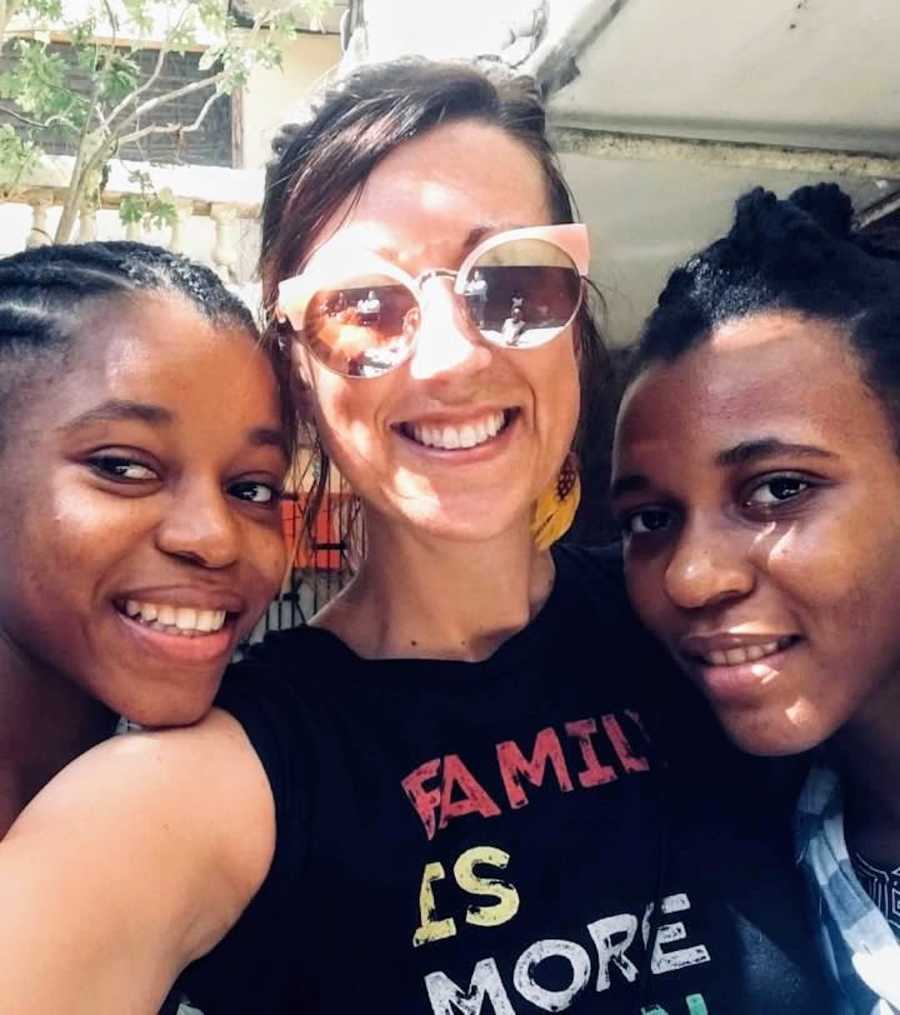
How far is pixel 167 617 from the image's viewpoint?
5.19 feet

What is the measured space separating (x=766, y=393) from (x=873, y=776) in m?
0.67

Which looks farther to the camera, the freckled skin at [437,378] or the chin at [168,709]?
the freckled skin at [437,378]

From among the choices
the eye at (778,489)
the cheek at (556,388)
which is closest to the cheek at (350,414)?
the cheek at (556,388)

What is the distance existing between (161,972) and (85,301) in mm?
953

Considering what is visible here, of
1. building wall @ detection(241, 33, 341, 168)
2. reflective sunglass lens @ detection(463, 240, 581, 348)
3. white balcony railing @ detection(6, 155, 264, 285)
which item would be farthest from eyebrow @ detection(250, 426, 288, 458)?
building wall @ detection(241, 33, 341, 168)

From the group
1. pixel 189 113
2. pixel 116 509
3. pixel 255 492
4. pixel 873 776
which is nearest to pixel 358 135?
pixel 255 492

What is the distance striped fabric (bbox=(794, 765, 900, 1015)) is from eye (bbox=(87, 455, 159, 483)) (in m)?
1.16

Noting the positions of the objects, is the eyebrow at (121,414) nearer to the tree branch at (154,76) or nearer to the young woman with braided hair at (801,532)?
the young woman with braided hair at (801,532)

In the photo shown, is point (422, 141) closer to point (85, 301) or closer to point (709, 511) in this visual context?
point (85, 301)

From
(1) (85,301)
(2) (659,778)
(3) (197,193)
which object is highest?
(3) (197,193)

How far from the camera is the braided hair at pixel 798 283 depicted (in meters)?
1.74

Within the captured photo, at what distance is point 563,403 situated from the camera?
1778mm

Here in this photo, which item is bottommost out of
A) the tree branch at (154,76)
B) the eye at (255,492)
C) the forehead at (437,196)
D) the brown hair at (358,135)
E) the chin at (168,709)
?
the chin at (168,709)

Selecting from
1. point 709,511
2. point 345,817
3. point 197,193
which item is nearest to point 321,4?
point 197,193
